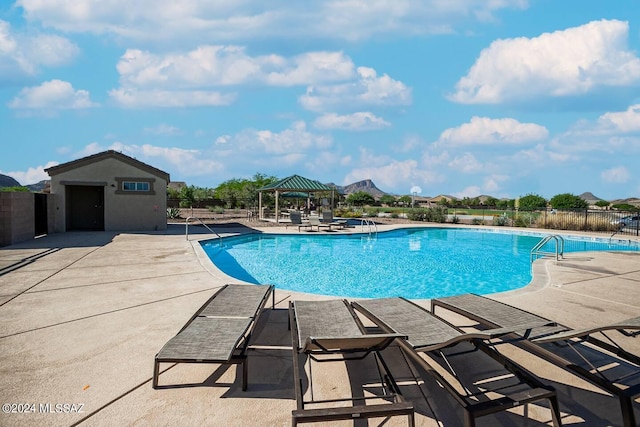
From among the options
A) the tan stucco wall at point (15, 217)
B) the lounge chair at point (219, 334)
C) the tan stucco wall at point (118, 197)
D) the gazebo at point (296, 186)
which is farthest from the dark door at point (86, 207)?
the lounge chair at point (219, 334)

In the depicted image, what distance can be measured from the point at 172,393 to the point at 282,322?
196 cm

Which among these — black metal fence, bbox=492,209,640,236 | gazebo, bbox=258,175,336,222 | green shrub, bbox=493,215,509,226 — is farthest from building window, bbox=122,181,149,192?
black metal fence, bbox=492,209,640,236

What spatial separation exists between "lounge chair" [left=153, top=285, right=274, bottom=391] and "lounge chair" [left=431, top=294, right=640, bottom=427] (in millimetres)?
2380

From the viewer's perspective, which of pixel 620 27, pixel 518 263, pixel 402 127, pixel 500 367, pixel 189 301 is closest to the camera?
pixel 500 367

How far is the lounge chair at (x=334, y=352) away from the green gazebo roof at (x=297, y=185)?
60.3 feet

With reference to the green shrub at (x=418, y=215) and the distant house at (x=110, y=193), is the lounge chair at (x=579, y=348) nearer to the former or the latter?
the distant house at (x=110, y=193)

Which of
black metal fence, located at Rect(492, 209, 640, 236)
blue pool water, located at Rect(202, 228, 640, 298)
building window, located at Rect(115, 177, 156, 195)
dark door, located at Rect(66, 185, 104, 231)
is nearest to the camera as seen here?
blue pool water, located at Rect(202, 228, 640, 298)

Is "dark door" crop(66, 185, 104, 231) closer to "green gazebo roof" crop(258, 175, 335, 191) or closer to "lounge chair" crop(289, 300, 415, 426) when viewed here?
"green gazebo roof" crop(258, 175, 335, 191)

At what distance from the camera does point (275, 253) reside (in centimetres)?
1374

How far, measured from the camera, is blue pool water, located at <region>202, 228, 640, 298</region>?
30.2ft

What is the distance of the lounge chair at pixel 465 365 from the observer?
261 centimetres

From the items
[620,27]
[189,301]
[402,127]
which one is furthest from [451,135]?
[189,301]

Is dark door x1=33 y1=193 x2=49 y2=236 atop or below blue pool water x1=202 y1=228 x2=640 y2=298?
atop

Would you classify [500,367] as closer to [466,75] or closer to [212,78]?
[212,78]
